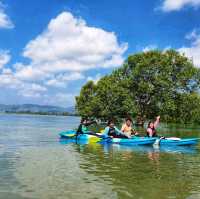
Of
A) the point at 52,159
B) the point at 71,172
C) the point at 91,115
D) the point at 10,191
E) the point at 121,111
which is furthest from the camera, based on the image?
the point at 91,115

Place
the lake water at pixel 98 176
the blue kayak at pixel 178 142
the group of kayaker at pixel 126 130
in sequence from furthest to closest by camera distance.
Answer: the group of kayaker at pixel 126 130 < the blue kayak at pixel 178 142 < the lake water at pixel 98 176

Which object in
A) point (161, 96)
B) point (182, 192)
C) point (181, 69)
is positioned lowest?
point (182, 192)

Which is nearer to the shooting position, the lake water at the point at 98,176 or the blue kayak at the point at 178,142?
the lake water at the point at 98,176

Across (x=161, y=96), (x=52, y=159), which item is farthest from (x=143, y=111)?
(x=52, y=159)

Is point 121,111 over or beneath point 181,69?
beneath

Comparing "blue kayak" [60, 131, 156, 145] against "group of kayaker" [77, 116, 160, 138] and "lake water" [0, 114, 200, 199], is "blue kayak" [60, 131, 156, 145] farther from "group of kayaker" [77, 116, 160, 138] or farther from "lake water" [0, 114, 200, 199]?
"lake water" [0, 114, 200, 199]

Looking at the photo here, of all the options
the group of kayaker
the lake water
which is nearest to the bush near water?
the group of kayaker

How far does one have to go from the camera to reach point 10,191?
37.0 ft

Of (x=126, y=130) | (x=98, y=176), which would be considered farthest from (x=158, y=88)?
(x=98, y=176)

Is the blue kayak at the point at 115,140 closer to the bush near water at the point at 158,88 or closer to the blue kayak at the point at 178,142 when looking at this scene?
the blue kayak at the point at 178,142

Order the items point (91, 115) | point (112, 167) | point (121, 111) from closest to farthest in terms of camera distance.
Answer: point (112, 167), point (121, 111), point (91, 115)

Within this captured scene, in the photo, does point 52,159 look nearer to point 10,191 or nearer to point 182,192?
point 10,191

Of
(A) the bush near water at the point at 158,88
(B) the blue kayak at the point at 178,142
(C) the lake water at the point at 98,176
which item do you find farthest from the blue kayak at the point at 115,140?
(A) the bush near water at the point at 158,88

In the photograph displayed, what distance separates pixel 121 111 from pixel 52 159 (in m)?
45.6
